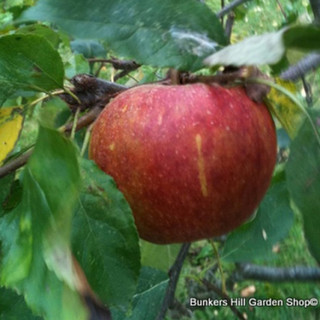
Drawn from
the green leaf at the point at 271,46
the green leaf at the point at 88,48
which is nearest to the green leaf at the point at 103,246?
the green leaf at the point at 271,46

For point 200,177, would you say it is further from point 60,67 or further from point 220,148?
point 60,67

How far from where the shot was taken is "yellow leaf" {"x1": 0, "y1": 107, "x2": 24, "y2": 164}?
0.86 metres

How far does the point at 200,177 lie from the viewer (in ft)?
1.92

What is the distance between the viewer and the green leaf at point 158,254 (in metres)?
0.99

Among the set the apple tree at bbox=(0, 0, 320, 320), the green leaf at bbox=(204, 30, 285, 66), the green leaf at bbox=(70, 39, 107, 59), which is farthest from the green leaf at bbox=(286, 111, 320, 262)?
the green leaf at bbox=(70, 39, 107, 59)

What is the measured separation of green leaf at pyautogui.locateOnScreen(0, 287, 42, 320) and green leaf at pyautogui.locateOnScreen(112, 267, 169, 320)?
26cm

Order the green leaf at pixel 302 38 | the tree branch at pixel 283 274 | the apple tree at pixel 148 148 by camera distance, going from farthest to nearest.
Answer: the tree branch at pixel 283 274 → the apple tree at pixel 148 148 → the green leaf at pixel 302 38

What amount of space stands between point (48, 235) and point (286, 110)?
322 millimetres

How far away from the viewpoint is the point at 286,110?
64cm

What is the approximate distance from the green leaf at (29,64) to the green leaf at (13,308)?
0.41 metres

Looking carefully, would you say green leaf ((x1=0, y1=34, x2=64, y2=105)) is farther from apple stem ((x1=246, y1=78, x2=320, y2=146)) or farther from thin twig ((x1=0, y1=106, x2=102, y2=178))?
apple stem ((x1=246, y1=78, x2=320, y2=146))

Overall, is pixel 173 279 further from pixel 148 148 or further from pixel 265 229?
pixel 148 148

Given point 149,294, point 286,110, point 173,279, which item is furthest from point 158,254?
point 286,110

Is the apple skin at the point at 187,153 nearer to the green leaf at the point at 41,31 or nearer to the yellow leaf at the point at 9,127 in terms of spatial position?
the yellow leaf at the point at 9,127
